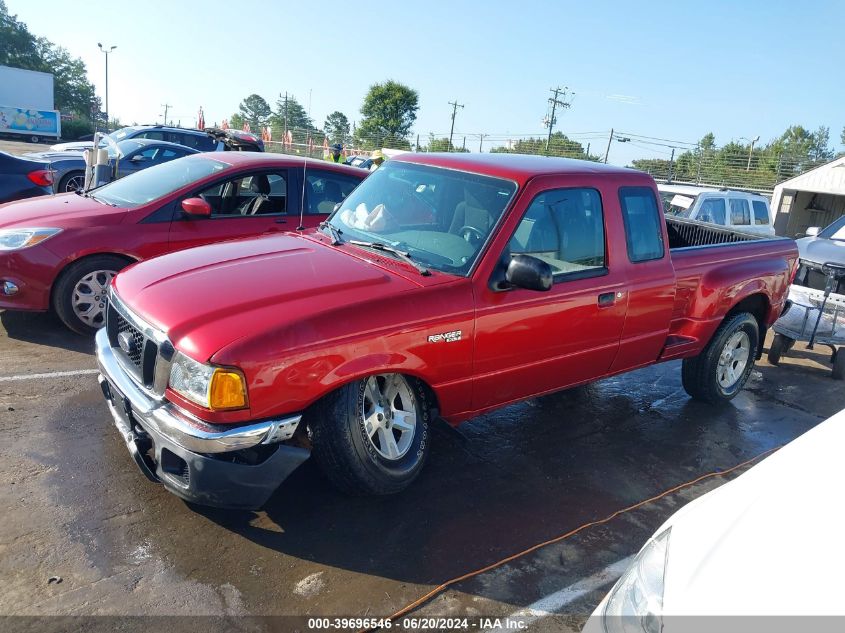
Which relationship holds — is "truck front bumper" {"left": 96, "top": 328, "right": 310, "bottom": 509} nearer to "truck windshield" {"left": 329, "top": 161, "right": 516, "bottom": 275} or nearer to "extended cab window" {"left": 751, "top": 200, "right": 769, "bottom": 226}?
"truck windshield" {"left": 329, "top": 161, "right": 516, "bottom": 275}

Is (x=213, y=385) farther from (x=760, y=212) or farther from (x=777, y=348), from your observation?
(x=760, y=212)

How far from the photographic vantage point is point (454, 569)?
125 inches

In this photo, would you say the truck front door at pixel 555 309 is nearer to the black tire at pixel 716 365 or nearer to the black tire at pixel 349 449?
the black tire at pixel 349 449

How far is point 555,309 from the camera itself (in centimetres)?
404

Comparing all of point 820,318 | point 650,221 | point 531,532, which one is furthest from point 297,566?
point 820,318

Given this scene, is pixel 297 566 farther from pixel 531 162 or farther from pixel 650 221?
pixel 650 221

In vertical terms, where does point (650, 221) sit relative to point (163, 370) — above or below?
above

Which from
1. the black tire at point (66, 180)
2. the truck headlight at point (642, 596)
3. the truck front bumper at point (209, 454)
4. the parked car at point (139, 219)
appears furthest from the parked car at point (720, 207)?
the black tire at point (66, 180)

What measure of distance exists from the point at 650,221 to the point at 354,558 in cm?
319

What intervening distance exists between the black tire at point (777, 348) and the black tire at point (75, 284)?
6870 millimetres

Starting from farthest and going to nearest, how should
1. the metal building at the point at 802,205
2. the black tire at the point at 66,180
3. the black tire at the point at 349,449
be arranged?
the metal building at the point at 802,205
the black tire at the point at 66,180
the black tire at the point at 349,449

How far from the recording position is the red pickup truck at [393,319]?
3.03 metres

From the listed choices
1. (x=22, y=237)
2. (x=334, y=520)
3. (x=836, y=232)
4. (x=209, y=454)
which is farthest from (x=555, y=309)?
(x=836, y=232)

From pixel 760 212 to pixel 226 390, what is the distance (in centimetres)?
1299
